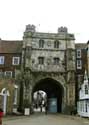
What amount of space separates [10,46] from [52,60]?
1066 cm

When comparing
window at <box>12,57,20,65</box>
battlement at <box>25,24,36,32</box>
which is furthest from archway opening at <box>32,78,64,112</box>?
battlement at <box>25,24,36,32</box>

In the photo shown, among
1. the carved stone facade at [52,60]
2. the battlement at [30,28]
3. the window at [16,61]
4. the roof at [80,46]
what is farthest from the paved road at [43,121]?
the battlement at [30,28]

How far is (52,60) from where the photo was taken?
174 feet

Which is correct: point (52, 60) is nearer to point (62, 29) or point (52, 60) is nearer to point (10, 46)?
point (62, 29)

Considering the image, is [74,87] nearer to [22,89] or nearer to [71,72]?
[71,72]

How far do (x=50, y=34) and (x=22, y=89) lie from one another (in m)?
12.9

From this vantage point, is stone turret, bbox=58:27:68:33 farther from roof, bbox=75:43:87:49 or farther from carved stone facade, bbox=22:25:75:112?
roof, bbox=75:43:87:49

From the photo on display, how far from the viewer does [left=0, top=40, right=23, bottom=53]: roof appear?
55797mm

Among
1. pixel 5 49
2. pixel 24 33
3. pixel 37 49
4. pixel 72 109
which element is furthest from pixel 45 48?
pixel 72 109

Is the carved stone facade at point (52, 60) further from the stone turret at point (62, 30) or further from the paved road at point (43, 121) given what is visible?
the paved road at point (43, 121)

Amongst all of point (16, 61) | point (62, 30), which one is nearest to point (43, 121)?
point (16, 61)

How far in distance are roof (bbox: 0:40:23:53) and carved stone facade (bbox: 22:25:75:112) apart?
12.2 feet

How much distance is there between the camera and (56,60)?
174 feet

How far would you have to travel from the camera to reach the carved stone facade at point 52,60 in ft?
167
